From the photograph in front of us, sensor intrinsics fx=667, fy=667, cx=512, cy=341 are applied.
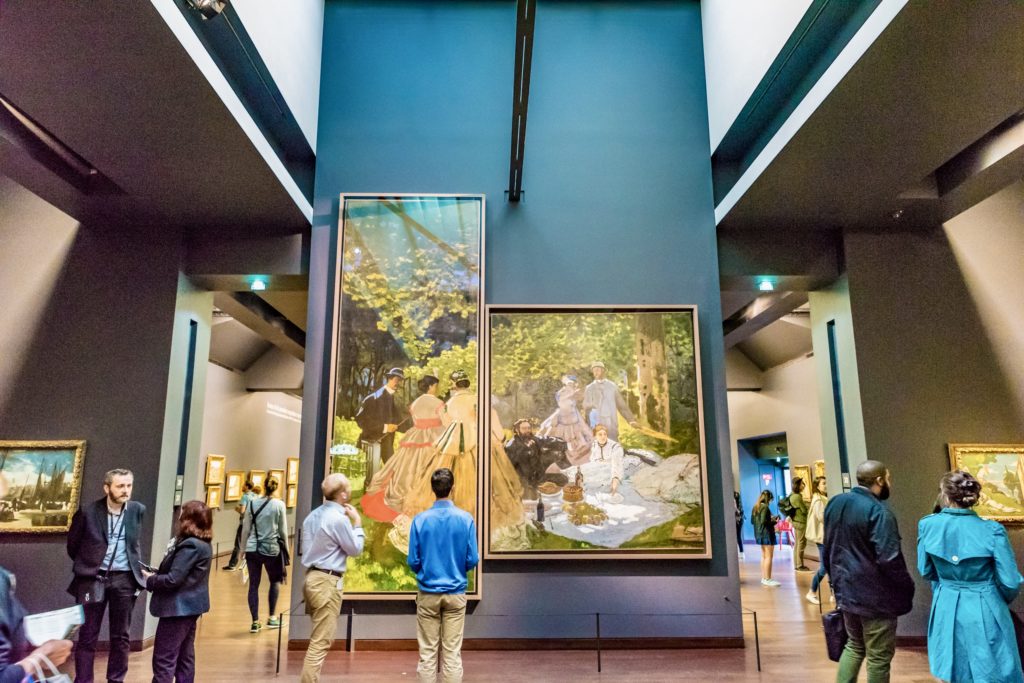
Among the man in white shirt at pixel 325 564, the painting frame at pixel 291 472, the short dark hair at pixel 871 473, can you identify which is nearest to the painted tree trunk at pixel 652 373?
the short dark hair at pixel 871 473

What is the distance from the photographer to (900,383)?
321 inches

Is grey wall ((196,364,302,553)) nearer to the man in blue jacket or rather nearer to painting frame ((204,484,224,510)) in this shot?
painting frame ((204,484,224,510))

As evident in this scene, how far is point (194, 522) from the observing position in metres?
4.45

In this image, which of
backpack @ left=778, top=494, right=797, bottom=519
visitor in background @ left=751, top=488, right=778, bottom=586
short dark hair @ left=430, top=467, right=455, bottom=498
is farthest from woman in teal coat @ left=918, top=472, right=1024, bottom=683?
backpack @ left=778, top=494, right=797, bottom=519

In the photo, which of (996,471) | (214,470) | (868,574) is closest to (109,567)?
(868,574)

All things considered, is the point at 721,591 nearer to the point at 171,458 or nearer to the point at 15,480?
the point at 171,458

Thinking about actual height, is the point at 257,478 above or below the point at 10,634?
above

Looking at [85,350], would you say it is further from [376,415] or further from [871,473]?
[871,473]

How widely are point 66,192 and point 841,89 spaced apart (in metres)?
8.10

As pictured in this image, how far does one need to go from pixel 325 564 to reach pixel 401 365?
309 cm

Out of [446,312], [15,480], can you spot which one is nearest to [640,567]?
[446,312]

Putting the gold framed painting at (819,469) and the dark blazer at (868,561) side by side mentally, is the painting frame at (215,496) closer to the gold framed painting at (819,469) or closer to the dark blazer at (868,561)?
the gold framed painting at (819,469)

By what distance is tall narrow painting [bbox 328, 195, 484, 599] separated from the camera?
761cm

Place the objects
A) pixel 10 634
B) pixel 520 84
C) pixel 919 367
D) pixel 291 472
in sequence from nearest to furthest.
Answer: pixel 10 634
pixel 520 84
pixel 919 367
pixel 291 472
